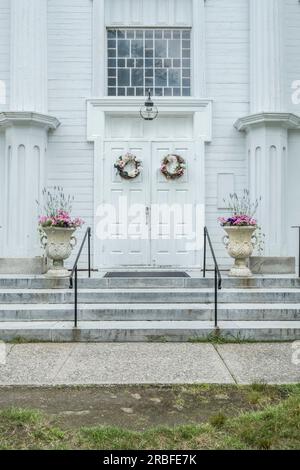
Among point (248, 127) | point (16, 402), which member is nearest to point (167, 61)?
point (248, 127)

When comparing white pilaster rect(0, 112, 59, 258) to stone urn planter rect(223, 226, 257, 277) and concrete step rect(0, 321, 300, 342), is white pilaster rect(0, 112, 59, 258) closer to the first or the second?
concrete step rect(0, 321, 300, 342)

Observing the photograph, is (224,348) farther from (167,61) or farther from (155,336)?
(167,61)

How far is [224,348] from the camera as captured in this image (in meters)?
6.37

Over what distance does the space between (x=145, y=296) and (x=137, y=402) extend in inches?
142

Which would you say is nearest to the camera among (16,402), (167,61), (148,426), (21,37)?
(148,426)

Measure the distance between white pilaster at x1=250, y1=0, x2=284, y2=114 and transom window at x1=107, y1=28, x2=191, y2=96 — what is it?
5.16 feet

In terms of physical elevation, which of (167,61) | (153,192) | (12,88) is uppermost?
(167,61)

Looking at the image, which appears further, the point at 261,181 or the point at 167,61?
the point at 167,61

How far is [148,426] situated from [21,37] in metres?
8.80

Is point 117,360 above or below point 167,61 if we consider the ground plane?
below

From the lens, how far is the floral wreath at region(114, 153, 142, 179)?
10.6m

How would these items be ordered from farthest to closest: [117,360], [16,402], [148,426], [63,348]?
[63,348] < [117,360] < [16,402] < [148,426]

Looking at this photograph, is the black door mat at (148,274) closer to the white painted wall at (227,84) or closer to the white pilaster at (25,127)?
the white painted wall at (227,84)

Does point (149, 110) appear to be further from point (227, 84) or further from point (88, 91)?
point (227, 84)
